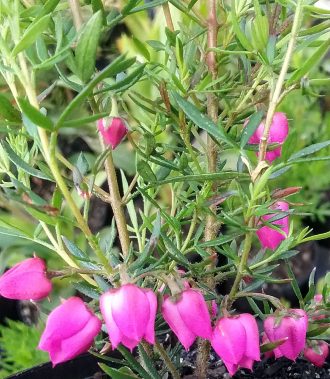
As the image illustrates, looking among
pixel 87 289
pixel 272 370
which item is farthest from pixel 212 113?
pixel 272 370

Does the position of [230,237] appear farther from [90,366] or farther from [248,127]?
[90,366]

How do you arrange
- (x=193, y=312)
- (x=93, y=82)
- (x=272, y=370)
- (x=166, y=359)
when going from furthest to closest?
(x=272, y=370) < (x=166, y=359) < (x=193, y=312) < (x=93, y=82)

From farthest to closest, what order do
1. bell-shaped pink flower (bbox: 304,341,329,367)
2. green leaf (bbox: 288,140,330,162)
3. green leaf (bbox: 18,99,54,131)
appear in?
bell-shaped pink flower (bbox: 304,341,329,367) → green leaf (bbox: 288,140,330,162) → green leaf (bbox: 18,99,54,131)

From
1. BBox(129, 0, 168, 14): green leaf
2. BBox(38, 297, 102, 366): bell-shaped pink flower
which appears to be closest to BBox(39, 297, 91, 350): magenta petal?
BBox(38, 297, 102, 366): bell-shaped pink flower

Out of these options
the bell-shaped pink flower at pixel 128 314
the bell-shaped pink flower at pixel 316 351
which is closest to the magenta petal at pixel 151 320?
the bell-shaped pink flower at pixel 128 314

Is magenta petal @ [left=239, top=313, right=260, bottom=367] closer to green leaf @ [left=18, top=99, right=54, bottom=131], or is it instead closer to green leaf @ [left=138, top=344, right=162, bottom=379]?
green leaf @ [left=138, top=344, right=162, bottom=379]

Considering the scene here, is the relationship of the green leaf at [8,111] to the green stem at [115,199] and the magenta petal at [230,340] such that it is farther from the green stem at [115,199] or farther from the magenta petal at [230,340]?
the magenta petal at [230,340]

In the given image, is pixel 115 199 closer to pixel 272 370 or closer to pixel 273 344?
pixel 273 344
